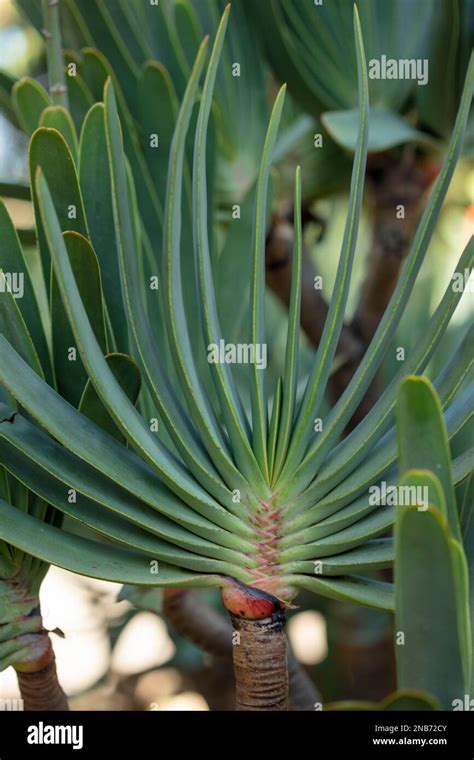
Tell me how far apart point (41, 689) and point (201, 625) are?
0.25 metres

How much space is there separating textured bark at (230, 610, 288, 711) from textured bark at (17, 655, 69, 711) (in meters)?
0.12

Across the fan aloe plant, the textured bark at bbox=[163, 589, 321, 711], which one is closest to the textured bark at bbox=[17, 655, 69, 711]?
the fan aloe plant

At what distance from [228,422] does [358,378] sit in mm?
70

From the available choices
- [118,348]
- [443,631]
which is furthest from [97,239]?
[443,631]

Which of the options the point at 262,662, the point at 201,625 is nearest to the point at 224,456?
the point at 262,662

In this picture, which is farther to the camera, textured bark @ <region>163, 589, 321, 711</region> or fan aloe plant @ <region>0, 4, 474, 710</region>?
textured bark @ <region>163, 589, 321, 711</region>

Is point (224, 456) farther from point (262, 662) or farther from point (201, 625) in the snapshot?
point (201, 625)

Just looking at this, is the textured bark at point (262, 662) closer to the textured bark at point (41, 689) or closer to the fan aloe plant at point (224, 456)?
the fan aloe plant at point (224, 456)

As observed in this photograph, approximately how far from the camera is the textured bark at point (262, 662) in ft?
1.40

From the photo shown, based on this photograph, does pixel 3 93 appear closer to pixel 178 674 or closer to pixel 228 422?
pixel 228 422

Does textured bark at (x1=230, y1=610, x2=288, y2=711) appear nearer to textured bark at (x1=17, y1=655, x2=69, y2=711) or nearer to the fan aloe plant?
the fan aloe plant

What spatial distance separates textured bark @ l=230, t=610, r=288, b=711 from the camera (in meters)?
0.43

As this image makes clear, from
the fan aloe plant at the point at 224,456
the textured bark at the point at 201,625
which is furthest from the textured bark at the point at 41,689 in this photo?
the textured bark at the point at 201,625

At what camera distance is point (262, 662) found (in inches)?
16.8
